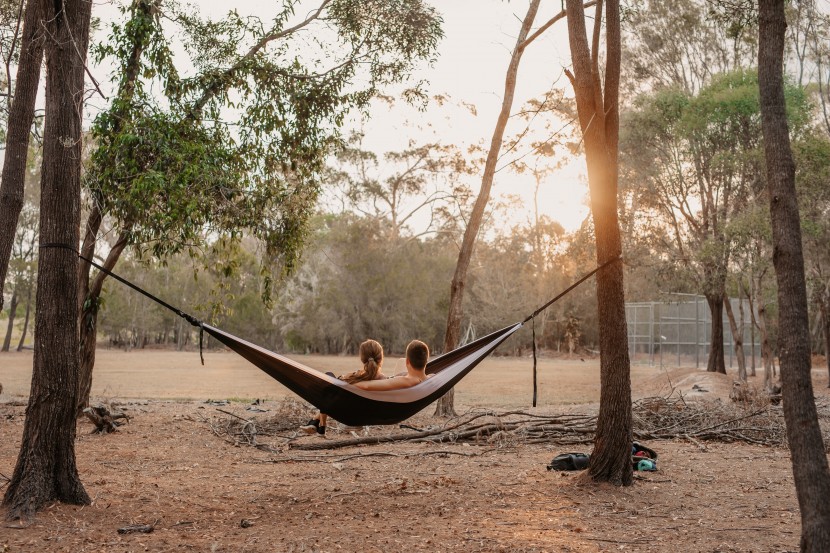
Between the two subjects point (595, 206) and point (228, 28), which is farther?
point (228, 28)

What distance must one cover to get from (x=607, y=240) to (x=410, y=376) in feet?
4.70

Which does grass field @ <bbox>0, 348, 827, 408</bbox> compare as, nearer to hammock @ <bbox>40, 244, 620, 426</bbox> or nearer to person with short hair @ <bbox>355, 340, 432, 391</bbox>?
person with short hair @ <bbox>355, 340, 432, 391</bbox>

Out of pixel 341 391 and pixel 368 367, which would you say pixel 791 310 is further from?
pixel 368 367

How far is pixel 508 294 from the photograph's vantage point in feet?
113

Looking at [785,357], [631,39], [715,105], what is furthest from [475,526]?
[631,39]

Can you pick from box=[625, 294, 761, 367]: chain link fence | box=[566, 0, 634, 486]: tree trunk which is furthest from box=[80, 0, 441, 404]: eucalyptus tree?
box=[625, 294, 761, 367]: chain link fence

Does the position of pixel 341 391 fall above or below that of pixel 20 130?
below

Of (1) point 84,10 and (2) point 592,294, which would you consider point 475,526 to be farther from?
(2) point 592,294

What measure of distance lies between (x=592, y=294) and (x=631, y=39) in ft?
54.5

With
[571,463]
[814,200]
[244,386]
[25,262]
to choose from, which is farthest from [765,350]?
[25,262]

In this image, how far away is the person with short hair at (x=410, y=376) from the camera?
13.9 feet

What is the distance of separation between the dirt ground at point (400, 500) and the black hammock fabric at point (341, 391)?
1.54 feet

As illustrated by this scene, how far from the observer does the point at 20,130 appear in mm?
4539

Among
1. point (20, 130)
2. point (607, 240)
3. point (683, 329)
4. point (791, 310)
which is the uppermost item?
point (20, 130)
